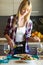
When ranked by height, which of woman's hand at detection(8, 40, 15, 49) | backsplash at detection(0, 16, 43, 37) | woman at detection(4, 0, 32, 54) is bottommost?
backsplash at detection(0, 16, 43, 37)

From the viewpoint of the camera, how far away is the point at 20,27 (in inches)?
39.4

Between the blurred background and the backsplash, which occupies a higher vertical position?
the blurred background

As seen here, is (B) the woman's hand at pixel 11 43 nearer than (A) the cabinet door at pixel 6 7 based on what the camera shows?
Yes

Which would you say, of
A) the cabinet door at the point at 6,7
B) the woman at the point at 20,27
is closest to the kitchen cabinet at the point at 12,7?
the cabinet door at the point at 6,7

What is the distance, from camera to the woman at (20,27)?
99 cm

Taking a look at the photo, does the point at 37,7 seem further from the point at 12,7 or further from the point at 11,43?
the point at 11,43

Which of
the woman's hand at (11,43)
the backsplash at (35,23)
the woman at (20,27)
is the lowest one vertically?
the backsplash at (35,23)

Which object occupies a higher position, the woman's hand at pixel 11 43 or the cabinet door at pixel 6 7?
the cabinet door at pixel 6 7

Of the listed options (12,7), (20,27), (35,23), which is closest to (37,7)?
(35,23)

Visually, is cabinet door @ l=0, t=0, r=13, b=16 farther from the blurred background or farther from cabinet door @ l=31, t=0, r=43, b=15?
Answer: cabinet door @ l=31, t=0, r=43, b=15

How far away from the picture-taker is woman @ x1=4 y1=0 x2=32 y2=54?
0.99 metres

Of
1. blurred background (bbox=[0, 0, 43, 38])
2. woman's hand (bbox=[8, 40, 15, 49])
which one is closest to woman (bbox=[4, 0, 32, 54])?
woman's hand (bbox=[8, 40, 15, 49])

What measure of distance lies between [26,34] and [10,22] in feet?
0.33

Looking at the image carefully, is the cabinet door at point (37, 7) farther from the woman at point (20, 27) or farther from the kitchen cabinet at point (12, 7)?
the woman at point (20, 27)
